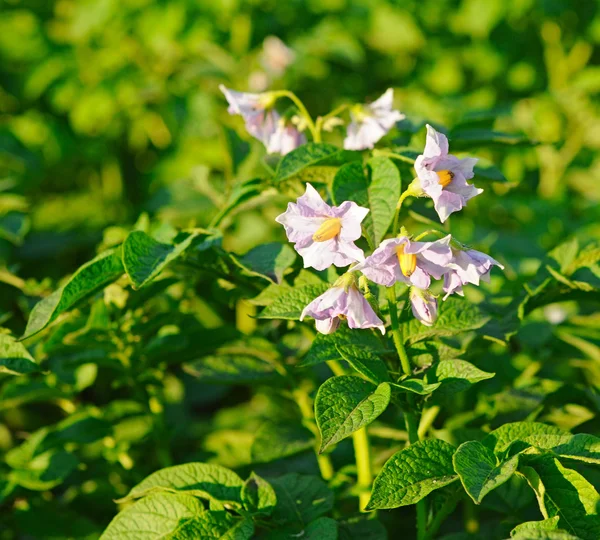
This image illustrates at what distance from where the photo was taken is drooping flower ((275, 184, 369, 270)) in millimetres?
1073

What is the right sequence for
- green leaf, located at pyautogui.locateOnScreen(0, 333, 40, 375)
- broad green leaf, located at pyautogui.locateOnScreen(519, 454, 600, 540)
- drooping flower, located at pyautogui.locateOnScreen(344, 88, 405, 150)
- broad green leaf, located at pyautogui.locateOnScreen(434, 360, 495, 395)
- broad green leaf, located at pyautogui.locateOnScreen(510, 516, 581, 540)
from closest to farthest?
broad green leaf, located at pyautogui.locateOnScreen(510, 516, 581, 540), broad green leaf, located at pyautogui.locateOnScreen(519, 454, 600, 540), broad green leaf, located at pyautogui.locateOnScreen(434, 360, 495, 395), green leaf, located at pyautogui.locateOnScreen(0, 333, 40, 375), drooping flower, located at pyautogui.locateOnScreen(344, 88, 405, 150)

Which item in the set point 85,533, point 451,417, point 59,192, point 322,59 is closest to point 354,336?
point 451,417

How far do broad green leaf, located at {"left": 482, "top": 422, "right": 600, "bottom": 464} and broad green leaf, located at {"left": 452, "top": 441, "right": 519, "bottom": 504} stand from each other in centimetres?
4

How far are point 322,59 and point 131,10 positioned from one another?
0.95m

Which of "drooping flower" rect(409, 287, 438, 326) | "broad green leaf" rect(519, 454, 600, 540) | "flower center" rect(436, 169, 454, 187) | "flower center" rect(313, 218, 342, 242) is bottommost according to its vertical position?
"broad green leaf" rect(519, 454, 600, 540)

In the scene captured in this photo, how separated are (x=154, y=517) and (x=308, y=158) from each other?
0.65m

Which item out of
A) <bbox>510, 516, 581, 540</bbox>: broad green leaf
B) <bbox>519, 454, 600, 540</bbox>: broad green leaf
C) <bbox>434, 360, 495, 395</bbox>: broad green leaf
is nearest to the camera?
<bbox>510, 516, 581, 540</bbox>: broad green leaf

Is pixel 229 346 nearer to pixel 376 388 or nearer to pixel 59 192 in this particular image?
pixel 376 388

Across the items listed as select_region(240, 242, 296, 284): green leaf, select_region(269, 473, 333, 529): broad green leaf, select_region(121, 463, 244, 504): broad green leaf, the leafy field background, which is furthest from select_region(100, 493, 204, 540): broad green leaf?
select_region(240, 242, 296, 284): green leaf

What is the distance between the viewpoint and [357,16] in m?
3.49

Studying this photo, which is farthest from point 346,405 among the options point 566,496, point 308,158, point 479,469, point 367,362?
point 308,158

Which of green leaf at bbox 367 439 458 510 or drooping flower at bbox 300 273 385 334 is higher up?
drooping flower at bbox 300 273 385 334

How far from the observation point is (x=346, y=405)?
1.06 m

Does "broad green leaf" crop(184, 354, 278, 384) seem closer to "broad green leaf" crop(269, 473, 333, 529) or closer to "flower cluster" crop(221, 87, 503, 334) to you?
"broad green leaf" crop(269, 473, 333, 529)
